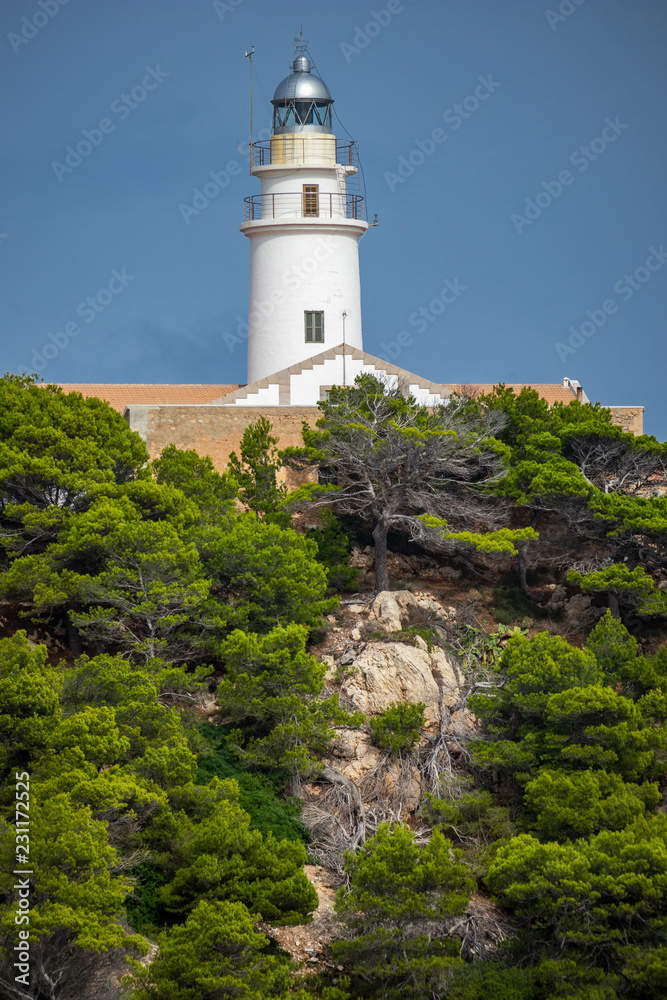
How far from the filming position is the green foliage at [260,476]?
28156 millimetres

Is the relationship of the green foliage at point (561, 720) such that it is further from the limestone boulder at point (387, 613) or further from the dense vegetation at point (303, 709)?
the limestone boulder at point (387, 613)

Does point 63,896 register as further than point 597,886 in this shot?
No

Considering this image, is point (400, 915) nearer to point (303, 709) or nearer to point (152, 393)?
point (303, 709)

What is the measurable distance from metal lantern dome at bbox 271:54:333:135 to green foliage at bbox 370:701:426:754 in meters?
15.7

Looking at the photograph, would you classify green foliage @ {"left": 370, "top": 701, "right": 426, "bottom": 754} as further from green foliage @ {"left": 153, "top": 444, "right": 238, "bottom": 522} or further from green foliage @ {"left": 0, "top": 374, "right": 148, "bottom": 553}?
green foliage @ {"left": 0, "top": 374, "right": 148, "bottom": 553}

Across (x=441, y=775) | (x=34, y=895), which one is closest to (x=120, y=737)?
(x=34, y=895)

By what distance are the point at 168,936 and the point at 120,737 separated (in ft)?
9.80

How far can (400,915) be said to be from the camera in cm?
2016

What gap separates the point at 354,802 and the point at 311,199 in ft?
51.7

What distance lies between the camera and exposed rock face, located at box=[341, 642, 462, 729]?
84.1 feet

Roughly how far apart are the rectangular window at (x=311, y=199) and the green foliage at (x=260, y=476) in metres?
7.12

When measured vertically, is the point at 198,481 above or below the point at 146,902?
above

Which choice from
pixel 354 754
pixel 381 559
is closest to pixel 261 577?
pixel 354 754

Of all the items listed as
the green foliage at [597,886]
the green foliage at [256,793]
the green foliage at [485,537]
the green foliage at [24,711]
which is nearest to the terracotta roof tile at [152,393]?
the green foliage at [485,537]
